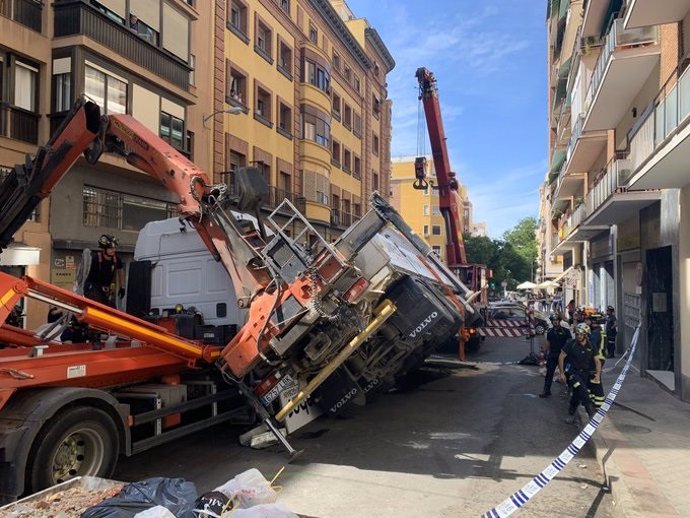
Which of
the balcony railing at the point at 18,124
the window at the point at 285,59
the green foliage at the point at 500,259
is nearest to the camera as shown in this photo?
the balcony railing at the point at 18,124

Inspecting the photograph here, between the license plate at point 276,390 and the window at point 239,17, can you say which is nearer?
the license plate at point 276,390

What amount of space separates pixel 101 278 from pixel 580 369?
6.80 metres

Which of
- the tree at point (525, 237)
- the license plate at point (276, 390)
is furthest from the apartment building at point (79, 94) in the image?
the tree at point (525, 237)

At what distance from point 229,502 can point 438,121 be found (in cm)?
1675

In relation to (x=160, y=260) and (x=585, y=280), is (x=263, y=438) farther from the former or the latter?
(x=585, y=280)

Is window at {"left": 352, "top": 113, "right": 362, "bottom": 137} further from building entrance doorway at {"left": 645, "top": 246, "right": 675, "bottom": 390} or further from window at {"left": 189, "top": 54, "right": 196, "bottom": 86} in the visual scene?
building entrance doorway at {"left": 645, "top": 246, "right": 675, "bottom": 390}

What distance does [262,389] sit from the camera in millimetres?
6285

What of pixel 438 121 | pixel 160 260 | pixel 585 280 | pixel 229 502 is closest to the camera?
pixel 229 502

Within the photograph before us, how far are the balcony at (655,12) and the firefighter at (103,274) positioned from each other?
30.6ft

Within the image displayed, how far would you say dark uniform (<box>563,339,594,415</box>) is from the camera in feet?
26.2

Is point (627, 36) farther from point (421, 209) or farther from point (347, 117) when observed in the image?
point (421, 209)

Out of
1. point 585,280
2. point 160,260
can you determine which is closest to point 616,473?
point 160,260

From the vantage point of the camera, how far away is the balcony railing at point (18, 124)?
13.2 meters

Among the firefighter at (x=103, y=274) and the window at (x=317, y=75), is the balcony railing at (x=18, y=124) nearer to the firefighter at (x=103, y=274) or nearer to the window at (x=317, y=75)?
the firefighter at (x=103, y=274)
